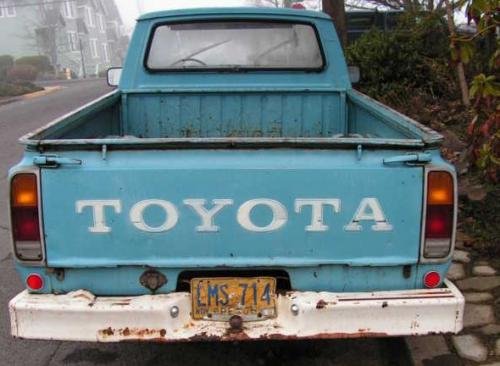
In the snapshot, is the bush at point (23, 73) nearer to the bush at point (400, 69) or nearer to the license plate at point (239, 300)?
the bush at point (400, 69)

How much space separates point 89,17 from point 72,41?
6.43m

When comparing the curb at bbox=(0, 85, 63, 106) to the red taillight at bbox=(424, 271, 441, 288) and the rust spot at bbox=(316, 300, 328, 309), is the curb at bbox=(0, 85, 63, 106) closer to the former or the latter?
the rust spot at bbox=(316, 300, 328, 309)

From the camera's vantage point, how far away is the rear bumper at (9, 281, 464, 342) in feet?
8.34

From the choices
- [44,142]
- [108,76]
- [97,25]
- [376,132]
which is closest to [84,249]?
[44,142]

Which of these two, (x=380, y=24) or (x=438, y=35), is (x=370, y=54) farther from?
(x=380, y=24)

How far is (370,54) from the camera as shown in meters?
8.17

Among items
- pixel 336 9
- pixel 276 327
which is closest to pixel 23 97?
pixel 336 9

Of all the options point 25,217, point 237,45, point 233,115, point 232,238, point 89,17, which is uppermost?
point 89,17

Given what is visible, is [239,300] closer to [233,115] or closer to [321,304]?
[321,304]

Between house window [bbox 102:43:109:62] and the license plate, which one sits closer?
the license plate

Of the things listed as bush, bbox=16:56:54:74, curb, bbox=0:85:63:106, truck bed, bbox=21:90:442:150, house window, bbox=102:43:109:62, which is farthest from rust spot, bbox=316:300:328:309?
house window, bbox=102:43:109:62

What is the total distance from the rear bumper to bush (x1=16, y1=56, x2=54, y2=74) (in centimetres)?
4097

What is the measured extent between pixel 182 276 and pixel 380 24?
10.7 m

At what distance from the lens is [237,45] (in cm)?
459
